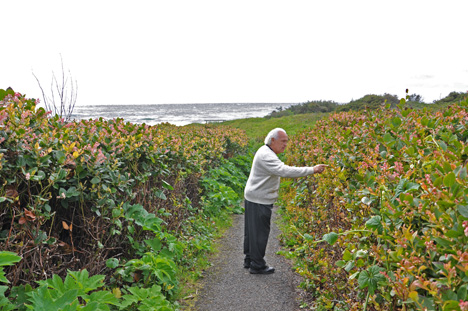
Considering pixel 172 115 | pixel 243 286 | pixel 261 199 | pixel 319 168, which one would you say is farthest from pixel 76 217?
pixel 172 115

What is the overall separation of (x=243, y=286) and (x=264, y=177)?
5.08 feet

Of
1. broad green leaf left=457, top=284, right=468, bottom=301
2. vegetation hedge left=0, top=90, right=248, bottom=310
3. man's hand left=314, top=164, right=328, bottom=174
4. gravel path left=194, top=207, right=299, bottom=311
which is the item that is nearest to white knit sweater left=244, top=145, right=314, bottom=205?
man's hand left=314, top=164, right=328, bottom=174

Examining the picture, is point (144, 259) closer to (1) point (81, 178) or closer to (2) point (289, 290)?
(1) point (81, 178)

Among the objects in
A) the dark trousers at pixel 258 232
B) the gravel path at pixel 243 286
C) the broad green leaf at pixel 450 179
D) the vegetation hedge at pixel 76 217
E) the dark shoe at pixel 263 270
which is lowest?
the gravel path at pixel 243 286

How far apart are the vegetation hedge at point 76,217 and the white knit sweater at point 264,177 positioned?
4.32ft

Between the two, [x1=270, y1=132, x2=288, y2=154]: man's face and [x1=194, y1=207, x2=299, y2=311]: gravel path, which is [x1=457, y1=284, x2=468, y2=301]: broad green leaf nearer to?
[x1=194, y1=207, x2=299, y2=311]: gravel path

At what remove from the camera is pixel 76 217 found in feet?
11.3

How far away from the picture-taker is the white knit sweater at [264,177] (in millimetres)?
4762

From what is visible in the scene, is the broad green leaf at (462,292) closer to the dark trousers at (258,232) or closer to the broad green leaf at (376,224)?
the broad green leaf at (376,224)

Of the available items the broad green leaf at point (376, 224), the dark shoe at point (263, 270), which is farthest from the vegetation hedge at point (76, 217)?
the broad green leaf at point (376, 224)

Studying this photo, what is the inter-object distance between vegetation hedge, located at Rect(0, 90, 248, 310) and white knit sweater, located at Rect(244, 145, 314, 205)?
1318 mm

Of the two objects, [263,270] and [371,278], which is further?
[263,270]

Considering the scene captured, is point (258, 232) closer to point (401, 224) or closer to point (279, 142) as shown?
point (279, 142)

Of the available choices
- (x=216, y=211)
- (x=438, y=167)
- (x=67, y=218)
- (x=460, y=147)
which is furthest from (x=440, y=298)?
(x=216, y=211)
